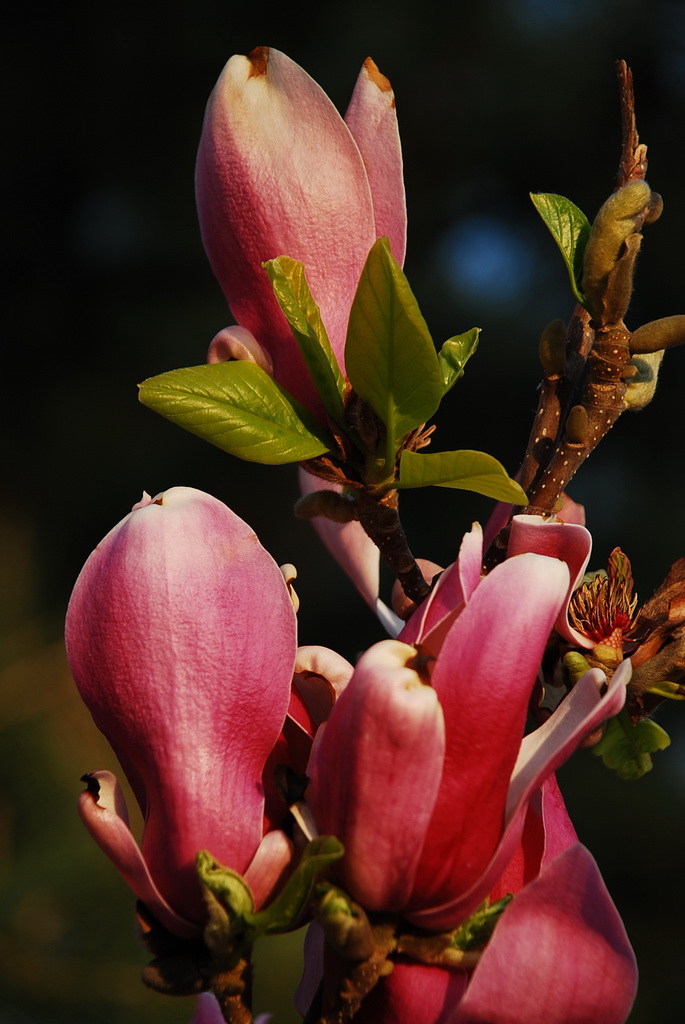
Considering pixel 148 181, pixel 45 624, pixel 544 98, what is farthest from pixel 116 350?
pixel 544 98

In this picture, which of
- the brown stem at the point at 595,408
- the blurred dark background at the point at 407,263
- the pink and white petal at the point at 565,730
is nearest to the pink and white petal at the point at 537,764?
the pink and white petal at the point at 565,730

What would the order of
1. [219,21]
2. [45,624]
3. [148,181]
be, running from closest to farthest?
[45,624], [219,21], [148,181]

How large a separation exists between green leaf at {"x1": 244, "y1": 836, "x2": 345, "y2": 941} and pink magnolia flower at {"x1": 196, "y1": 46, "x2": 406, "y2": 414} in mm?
173

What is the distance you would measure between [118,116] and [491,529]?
7.33 feet

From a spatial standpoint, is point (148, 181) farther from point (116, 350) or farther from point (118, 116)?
point (116, 350)

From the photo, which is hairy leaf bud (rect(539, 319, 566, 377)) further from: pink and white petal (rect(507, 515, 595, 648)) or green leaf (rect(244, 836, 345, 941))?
green leaf (rect(244, 836, 345, 941))

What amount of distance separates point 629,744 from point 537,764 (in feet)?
0.30

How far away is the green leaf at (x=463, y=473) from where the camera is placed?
1.15ft

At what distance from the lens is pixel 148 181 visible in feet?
8.05

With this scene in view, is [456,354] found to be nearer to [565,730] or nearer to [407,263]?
[565,730]

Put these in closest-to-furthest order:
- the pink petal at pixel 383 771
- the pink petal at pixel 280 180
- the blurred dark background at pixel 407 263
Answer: the pink petal at pixel 383 771 < the pink petal at pixel 280 180 < the blurred dark background at pixel 407 263

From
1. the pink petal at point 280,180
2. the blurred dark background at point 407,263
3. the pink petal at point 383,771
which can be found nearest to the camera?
the pink petal at point 383,771

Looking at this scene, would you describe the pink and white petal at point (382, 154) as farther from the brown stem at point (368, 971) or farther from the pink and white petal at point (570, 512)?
the brown stem at point (368, 971)

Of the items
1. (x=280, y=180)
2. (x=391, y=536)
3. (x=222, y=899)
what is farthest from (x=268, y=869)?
(x=280, y=180)
